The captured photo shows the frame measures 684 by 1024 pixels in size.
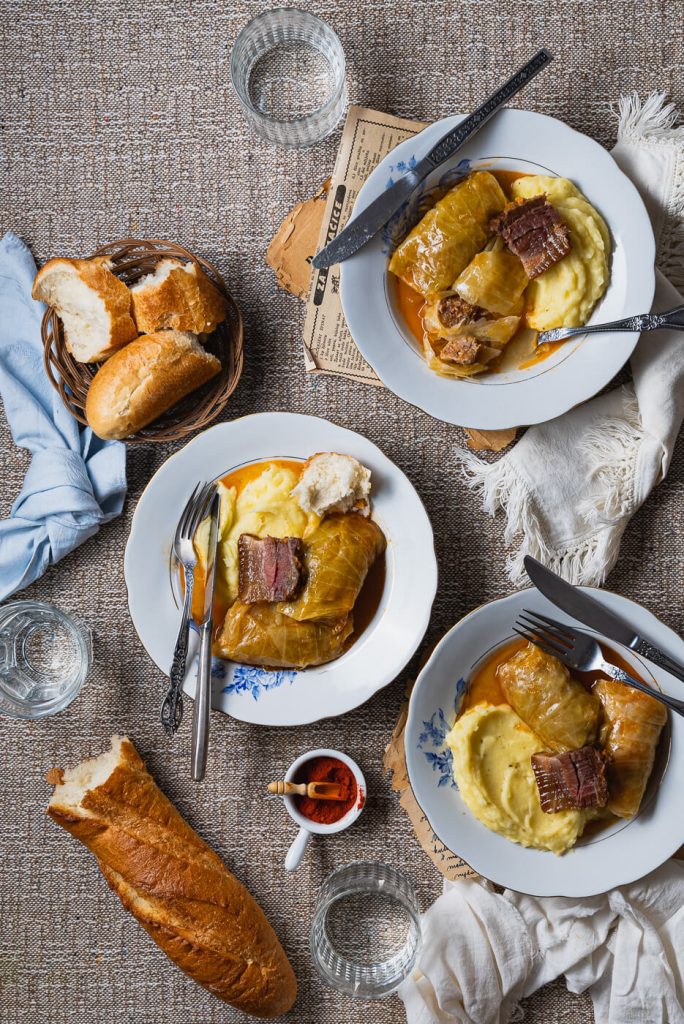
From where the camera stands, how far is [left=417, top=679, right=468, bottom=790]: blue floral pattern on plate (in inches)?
95.8

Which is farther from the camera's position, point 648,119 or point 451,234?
point 648,119

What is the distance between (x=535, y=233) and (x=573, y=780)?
1496mm

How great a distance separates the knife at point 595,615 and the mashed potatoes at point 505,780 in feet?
1.16

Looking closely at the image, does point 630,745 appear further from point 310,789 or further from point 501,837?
point 310,789

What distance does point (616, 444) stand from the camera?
258 centimetres

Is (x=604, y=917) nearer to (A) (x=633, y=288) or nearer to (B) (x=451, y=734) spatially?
(B) (x=451, y=734)

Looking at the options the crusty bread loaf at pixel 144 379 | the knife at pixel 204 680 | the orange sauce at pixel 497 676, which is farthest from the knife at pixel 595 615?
the crusty bread loaf at pixel 144 379

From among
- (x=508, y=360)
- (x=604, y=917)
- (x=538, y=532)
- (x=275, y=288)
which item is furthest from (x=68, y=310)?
(x=604, y=917)

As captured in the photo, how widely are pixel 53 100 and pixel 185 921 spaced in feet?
8.53

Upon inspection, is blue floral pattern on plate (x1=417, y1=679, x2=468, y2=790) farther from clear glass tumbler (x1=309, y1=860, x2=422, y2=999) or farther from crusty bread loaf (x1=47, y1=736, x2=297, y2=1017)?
crusty bread loaf (x1=47, y1=736, x2=297, y2=1017)

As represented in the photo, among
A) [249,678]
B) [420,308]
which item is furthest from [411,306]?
[249,678]

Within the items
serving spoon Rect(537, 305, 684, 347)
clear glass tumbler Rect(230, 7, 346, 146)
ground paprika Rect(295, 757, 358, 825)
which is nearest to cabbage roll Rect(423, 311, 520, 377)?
serving spoon Rect(537, 305, 684, 347)

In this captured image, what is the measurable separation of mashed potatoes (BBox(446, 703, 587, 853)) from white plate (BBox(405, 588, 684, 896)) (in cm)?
5

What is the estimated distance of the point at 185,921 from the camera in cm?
253
